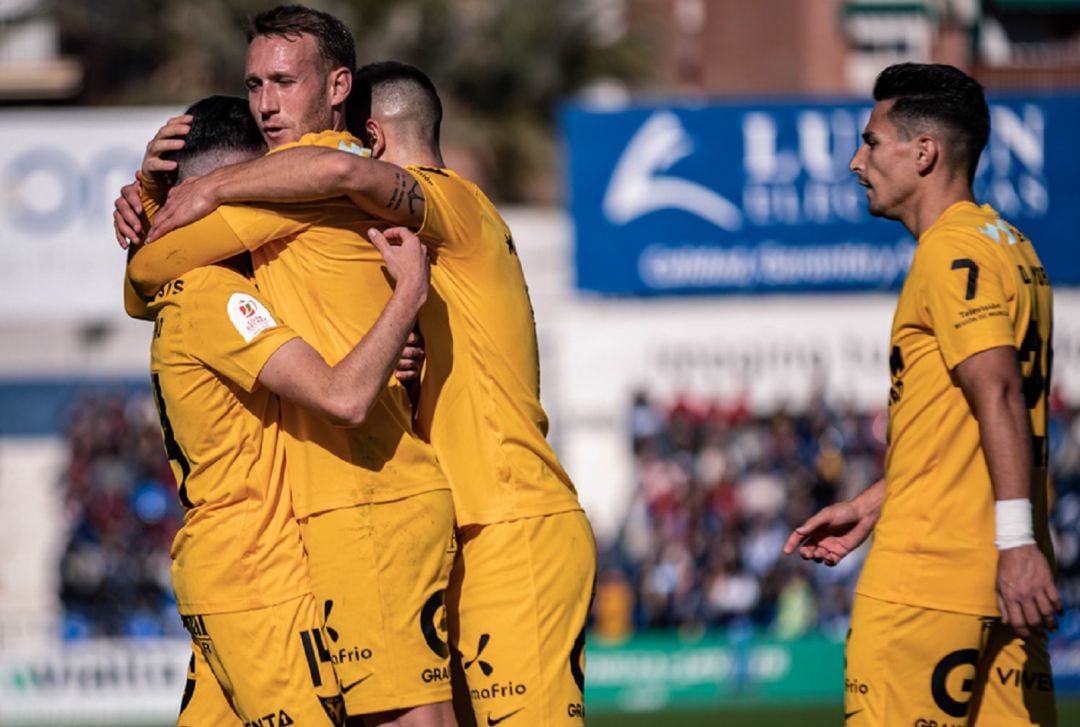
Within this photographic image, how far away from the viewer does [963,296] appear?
4895 mm

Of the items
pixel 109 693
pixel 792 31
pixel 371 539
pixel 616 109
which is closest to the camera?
pixel 371 539

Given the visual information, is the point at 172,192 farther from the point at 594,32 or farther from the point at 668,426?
the point at 594,32

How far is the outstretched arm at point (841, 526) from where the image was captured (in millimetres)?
5535

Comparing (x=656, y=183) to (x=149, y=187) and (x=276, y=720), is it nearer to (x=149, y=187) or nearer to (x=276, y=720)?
(x=149, y=187)

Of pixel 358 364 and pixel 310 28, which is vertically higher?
pixel 310 28

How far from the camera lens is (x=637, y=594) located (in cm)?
1831

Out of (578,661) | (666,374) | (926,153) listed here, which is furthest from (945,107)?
(666,374)

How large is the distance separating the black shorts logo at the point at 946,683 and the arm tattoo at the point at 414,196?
210cm

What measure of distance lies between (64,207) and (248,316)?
1588 cm

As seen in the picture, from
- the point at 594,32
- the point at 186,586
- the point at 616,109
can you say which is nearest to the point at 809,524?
→ the point at 186,586

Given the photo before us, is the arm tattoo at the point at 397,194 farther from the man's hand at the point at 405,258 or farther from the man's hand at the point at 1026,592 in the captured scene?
the man's hand at the point at 1026,592

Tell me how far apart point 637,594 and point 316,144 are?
14.0 metres

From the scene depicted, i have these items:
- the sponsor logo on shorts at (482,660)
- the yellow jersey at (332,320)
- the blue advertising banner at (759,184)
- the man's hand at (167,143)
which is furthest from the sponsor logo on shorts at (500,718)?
the blue advertising banner at (759,184)

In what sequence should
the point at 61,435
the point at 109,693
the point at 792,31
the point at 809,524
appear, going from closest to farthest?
the point at 809,524 < the point at 109,693 < the point at 61,435 < the point at 792,31
